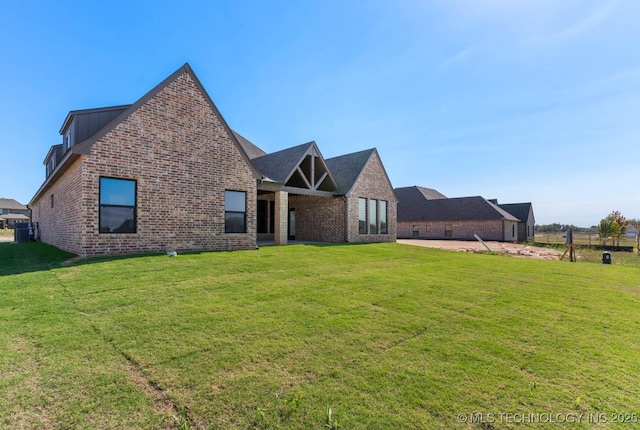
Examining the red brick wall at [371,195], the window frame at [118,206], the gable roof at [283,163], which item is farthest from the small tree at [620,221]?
the window frame at [118,206]

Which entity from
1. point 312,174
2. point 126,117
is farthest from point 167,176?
point 312,174

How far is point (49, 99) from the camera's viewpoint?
13.5 metres

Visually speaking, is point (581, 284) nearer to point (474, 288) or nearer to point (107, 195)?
point (474, 288)

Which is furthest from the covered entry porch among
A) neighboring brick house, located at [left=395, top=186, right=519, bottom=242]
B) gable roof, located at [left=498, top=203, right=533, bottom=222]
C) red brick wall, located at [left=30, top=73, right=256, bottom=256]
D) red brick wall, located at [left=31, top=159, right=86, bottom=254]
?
gable roof, located at [left=498, top=203, right=533, bottom=222]

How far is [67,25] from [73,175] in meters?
4.96

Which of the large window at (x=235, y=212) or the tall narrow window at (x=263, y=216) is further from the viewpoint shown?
the tall narrow window at (x=263, y=216)

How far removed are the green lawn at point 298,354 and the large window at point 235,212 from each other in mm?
5216

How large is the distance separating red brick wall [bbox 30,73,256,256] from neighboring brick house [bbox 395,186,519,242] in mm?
33065

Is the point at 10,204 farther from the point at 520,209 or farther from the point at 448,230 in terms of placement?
the point at 520,209

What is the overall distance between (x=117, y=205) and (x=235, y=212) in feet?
14.1

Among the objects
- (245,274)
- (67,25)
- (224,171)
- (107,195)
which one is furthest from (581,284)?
(67,25)

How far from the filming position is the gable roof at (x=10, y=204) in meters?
69.3

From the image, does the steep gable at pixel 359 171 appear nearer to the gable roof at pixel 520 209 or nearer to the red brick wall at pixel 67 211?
the red brick wall at pixel 67 211

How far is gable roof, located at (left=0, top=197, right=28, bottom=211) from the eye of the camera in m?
69.3
